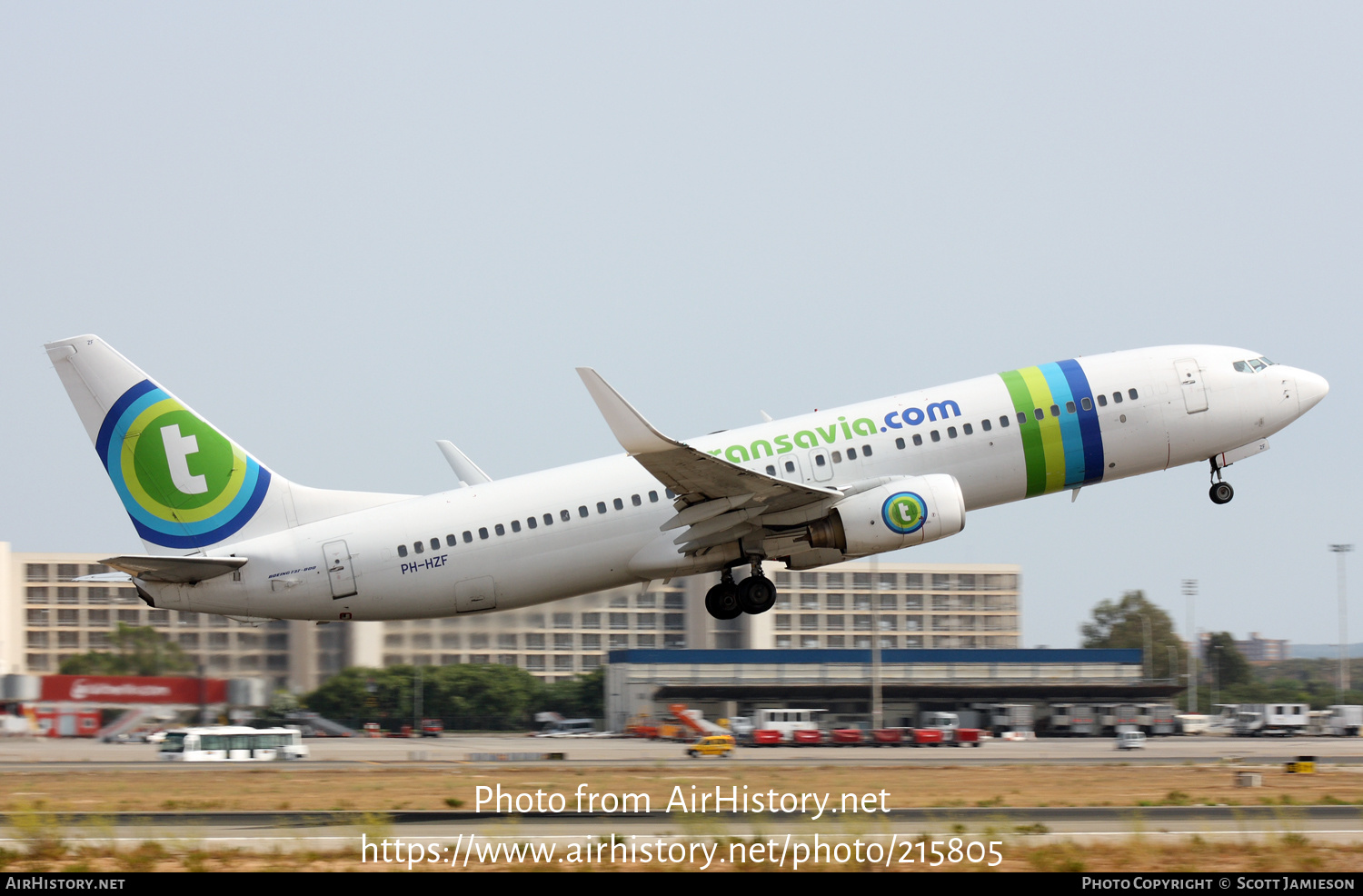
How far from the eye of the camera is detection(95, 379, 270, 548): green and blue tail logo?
35.0 meters

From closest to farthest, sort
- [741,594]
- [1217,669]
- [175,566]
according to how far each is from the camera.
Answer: [175,566], [741,594], [1217,669]

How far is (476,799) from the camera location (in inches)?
1277

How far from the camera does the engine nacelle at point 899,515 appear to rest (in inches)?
1329

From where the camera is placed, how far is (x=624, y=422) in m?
31.3

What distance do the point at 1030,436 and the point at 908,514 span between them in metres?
4.31

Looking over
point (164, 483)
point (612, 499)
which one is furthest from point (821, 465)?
point (164, 483)

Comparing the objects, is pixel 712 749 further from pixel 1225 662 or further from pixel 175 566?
pixel 1225 662

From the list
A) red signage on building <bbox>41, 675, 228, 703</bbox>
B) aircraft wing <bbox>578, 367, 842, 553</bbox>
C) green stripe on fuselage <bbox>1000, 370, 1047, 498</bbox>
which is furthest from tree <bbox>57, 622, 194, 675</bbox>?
green stripe on fuselage <bbox>1000, 370, 1047, 498</bbox>

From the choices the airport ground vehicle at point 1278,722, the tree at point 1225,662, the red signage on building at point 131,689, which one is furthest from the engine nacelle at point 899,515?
the tree at point 1225,662

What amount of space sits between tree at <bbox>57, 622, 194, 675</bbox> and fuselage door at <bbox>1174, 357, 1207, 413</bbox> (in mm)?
35498

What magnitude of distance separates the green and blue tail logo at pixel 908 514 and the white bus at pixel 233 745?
88.1 ft

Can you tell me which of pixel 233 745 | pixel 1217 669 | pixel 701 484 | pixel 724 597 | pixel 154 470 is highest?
pixel 154 470
